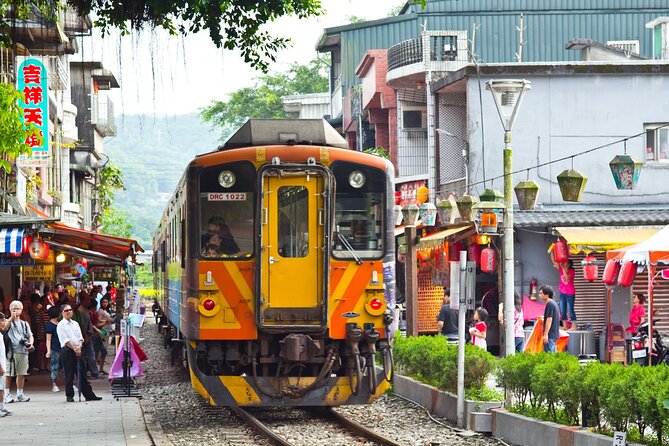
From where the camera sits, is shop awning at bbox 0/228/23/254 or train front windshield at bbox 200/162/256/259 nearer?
train front windshield at bbox 200/162/256/259

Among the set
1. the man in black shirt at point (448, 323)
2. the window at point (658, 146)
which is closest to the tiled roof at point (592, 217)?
the window at point (658, 146)

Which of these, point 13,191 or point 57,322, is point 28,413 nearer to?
point 57,322

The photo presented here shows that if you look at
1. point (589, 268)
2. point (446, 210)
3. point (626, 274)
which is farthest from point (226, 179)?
point (446, 210)

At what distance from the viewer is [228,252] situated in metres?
15.0

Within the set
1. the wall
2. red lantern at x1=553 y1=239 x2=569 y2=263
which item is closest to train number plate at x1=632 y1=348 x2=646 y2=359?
red lantern at x1=553 y1=239 x2=569 y2=263

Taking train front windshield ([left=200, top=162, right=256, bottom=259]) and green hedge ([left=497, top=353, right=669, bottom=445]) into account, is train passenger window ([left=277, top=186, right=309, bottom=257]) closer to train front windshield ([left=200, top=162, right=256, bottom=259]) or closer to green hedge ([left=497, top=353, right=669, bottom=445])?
train front windshield ([left=200, top=162, right=256, bottom=259])

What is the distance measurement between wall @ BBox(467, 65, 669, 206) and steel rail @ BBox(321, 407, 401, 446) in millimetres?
13955

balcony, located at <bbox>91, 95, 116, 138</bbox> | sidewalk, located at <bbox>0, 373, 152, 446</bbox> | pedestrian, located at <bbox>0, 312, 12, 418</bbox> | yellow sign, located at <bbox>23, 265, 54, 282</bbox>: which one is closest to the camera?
sidewalk, located at <bbox>0, 373, 152, 446</bbox>

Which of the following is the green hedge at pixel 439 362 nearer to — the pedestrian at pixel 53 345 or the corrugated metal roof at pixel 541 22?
the pedestrian at pixel 53 345

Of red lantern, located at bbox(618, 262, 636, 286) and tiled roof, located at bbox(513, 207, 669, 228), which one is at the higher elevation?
tiled roof, located at bbox(513, 207, 669, 228)

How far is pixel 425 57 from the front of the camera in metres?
35.3

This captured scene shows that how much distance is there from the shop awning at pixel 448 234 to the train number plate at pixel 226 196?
41.8ft

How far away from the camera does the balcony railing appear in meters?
35.4

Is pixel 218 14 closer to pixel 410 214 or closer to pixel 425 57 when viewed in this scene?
pixel 410 214
